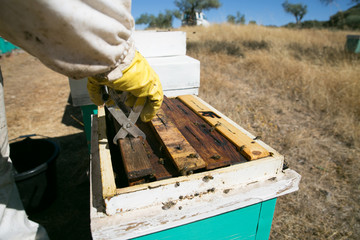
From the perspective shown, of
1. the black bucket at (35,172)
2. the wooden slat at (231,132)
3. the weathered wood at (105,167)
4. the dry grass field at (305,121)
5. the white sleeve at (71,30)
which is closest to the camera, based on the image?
the white sleeve at (71,30)

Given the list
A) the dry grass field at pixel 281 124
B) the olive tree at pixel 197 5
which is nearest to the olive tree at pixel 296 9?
the olive tree at pixel 197 5

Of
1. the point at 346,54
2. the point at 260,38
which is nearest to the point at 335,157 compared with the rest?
the point at 346,54

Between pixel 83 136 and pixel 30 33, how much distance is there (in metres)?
3.11

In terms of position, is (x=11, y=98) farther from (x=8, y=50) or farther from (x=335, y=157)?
(x=8, y=50)

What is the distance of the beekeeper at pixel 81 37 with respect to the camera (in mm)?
605

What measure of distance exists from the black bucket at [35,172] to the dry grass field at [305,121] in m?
2.01

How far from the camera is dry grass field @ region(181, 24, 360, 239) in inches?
78.8

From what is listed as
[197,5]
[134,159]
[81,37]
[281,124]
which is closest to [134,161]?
[134,159]

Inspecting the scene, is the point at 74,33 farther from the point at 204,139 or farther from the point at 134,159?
the point at 204,139

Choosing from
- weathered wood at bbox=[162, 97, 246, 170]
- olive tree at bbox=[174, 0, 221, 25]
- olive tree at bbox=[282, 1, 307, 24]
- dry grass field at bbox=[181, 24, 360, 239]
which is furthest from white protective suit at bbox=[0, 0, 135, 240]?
olive tree at bbox=[282, 1, 307, 24]

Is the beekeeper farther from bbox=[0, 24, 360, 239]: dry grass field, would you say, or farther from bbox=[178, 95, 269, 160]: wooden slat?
bbox=[0, 24, 360, 239]: dry grass field

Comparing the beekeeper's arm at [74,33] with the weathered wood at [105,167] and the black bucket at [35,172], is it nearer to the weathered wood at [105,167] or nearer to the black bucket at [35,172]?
the weathered wood at [105,167]

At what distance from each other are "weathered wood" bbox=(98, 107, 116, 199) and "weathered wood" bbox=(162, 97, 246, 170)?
1.33ft

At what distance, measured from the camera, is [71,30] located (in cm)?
64
